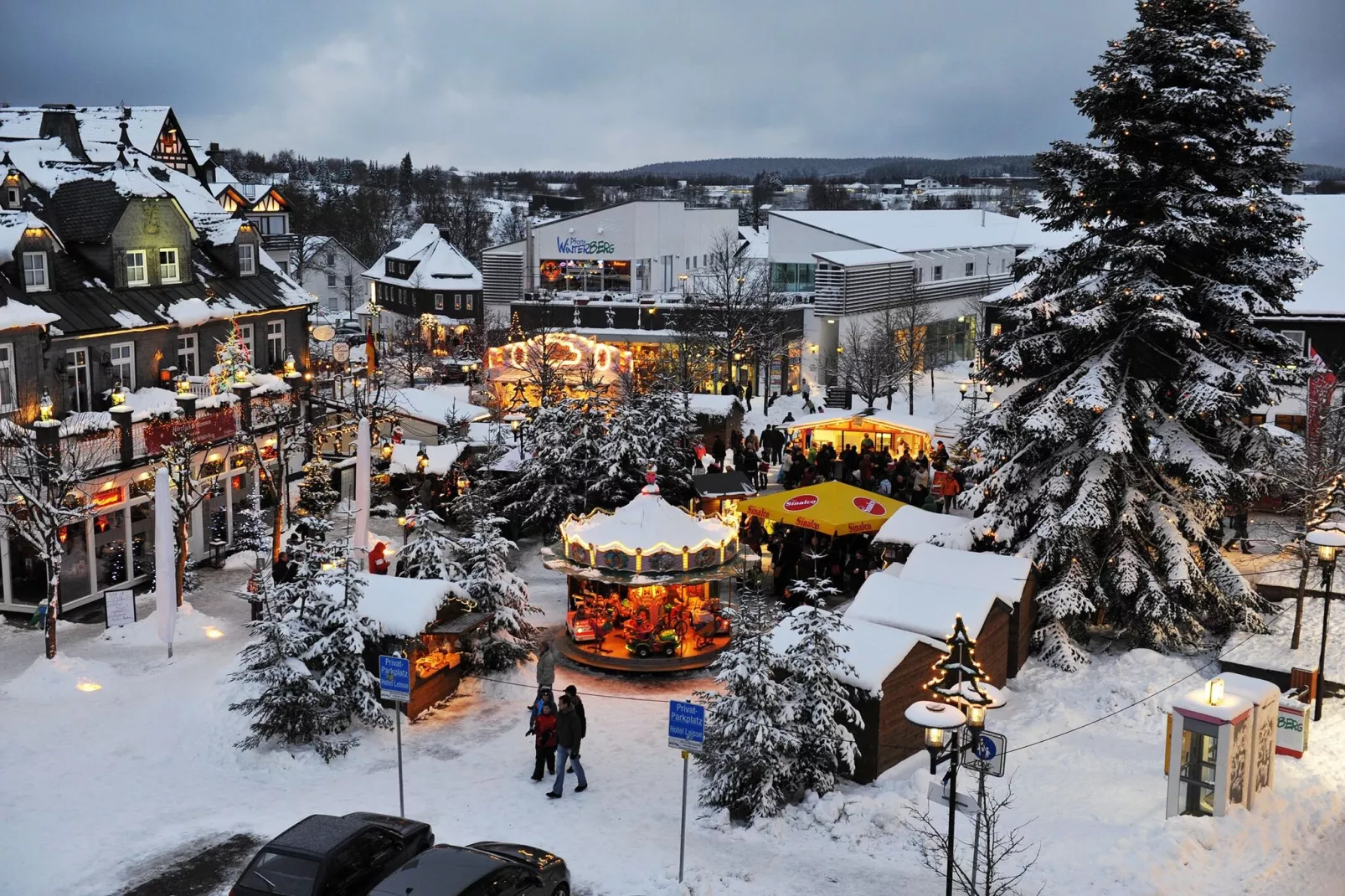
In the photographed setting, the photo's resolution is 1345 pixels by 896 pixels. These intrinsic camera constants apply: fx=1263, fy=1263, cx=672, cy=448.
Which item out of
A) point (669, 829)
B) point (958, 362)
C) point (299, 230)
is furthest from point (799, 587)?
point (299, 230)

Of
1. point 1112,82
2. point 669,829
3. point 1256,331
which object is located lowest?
point 669,829

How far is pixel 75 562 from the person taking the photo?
925 inches

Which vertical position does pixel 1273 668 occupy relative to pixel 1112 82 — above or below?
below

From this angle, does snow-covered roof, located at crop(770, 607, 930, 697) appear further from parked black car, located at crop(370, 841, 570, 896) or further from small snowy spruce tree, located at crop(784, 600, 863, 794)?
parked black car, located at crop(370, 841, 570, 896)

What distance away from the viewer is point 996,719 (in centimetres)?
1833

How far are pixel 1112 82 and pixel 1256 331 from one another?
459 cm

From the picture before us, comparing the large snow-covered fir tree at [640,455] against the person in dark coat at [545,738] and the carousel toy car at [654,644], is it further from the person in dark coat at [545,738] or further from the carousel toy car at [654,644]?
the person in dark coat at [545,738]

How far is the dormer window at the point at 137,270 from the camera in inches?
1072

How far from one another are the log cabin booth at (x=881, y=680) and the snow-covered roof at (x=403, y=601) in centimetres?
505

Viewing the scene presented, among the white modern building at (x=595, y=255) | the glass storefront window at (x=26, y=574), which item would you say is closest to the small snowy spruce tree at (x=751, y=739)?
the glass storefront window at (x=26, y=574)

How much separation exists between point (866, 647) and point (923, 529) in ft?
23.0

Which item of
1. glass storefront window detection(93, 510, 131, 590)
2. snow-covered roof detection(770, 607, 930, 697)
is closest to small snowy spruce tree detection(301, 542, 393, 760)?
snow-covered roof detection(770, 607, 930, 697)

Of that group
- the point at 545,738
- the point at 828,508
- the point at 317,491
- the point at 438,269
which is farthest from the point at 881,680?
the point at 438,269

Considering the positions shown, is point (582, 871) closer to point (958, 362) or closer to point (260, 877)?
point (260, 877)
